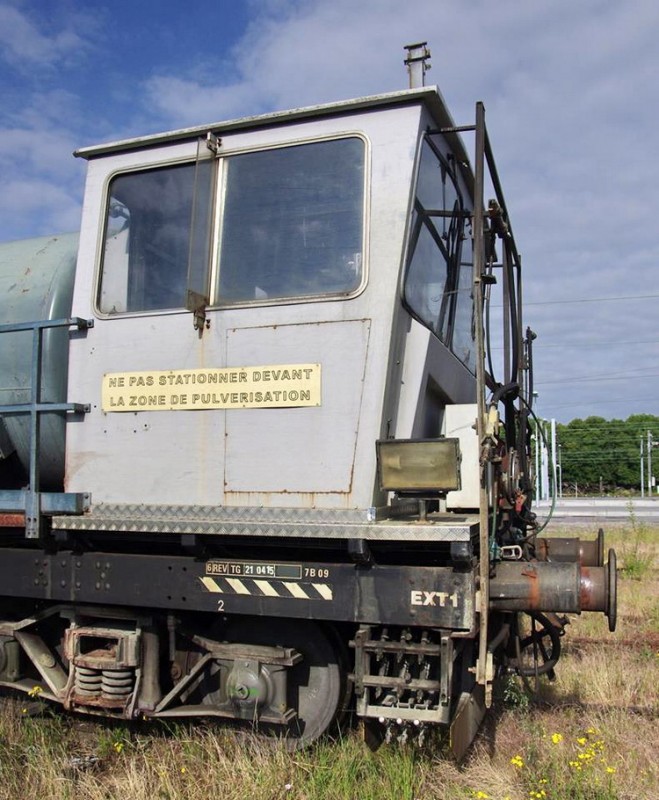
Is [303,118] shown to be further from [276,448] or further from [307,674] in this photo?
[307,674]

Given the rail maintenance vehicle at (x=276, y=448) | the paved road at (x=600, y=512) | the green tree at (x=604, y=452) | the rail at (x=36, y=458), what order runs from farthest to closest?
the green tree at (x=604, y=452), the paved road at (x=600, y=512), the rail at (x=36, y=458), the rail maintenance vehicle at (x=276, y=448)

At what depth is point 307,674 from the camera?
3.87m

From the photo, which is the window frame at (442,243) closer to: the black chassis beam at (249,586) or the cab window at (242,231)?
the cab window at (242,231)

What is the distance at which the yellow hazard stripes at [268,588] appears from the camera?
349cm

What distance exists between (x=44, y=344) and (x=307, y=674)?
7.83ft

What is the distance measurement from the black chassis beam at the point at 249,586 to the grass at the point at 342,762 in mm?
741

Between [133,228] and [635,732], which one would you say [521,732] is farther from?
[133,228]

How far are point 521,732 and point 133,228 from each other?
11.6 ft

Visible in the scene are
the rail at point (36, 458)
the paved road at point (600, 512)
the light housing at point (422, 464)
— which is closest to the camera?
the light housing at point (422, 464)

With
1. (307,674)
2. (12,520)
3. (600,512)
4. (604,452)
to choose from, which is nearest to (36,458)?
(12,520)

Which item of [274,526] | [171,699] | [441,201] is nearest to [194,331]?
[274,526]

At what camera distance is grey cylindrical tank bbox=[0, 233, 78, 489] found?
4.33 meters

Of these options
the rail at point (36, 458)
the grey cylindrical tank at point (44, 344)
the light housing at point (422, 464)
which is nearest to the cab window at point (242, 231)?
the rail at point (36, 458)

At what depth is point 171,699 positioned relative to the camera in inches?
152
